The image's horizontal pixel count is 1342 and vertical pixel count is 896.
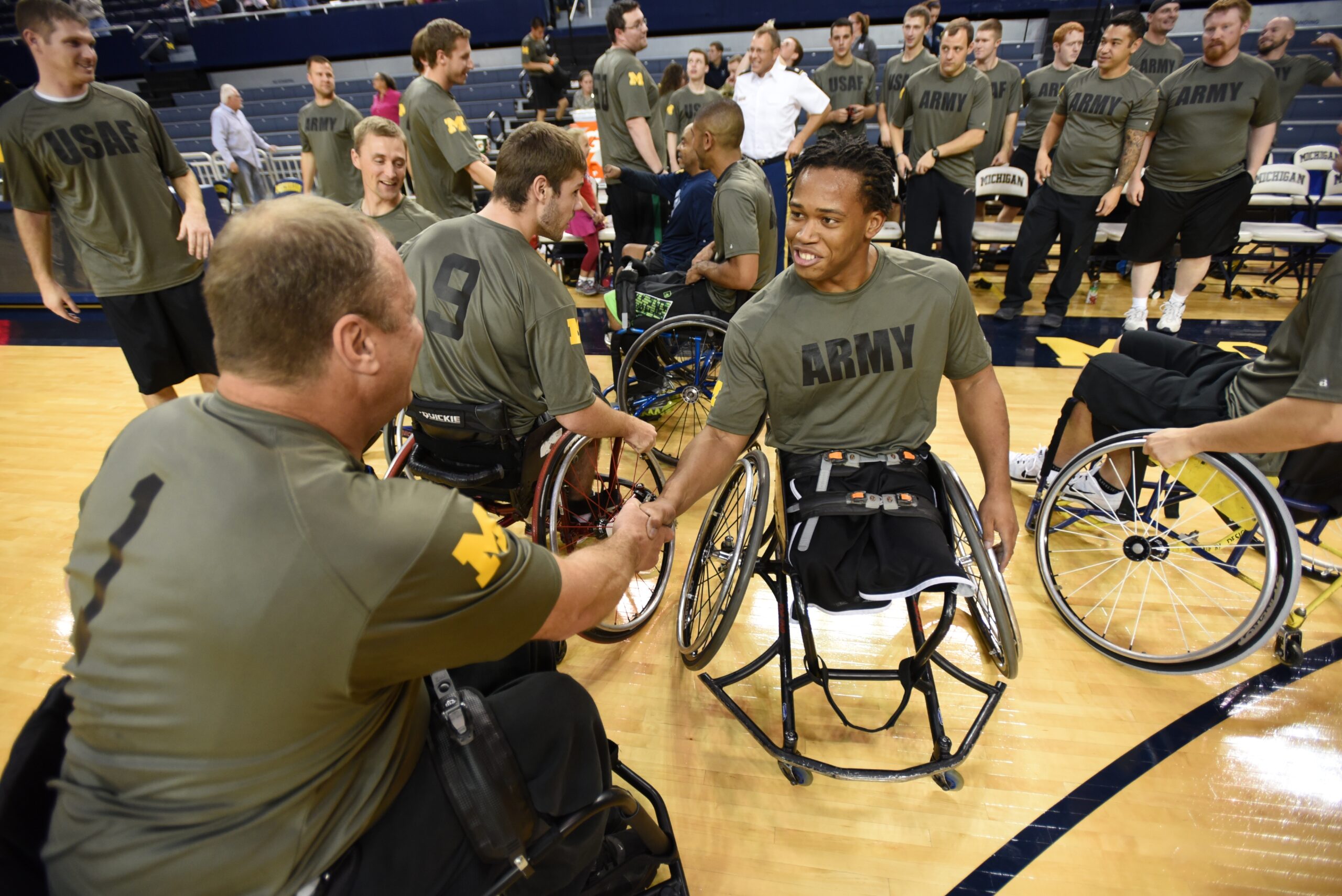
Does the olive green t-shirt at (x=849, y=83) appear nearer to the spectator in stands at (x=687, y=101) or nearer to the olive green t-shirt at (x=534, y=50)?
the spectator in stands at (x=687, y=101)

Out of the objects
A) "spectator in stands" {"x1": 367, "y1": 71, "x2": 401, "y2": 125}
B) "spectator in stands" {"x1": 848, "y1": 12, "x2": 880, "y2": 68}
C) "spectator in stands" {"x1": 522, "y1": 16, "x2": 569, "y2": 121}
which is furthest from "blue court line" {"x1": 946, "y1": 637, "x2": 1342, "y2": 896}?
"spectator in stands" {"x1": 522, "y1": 16, "x2": 569, "y2": 121}

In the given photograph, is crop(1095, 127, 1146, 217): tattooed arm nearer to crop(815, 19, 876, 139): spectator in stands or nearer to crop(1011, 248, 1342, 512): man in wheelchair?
crop(815, 19, 876, 139): spectator in stands

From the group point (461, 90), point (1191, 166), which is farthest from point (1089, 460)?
point (461, 90)

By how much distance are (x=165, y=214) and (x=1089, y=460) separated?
3.61 metres

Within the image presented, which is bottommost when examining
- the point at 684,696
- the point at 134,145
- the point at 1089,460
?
the point at 684,696

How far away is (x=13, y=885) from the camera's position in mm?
762

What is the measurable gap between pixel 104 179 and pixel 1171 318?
226 inches

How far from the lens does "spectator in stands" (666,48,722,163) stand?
5.56 meters

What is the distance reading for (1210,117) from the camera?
3.82 m

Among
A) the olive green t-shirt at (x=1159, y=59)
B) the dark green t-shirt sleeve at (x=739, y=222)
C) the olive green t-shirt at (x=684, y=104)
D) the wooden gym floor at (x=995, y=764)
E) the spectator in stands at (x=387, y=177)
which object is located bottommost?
the wooden gym floor at (x=995, y=764)

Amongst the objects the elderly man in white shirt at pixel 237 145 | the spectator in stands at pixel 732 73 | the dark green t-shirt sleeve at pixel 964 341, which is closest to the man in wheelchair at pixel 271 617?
the dark green t-shirt sleeve at pixel 964 341

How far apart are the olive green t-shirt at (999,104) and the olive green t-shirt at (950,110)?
73 cm

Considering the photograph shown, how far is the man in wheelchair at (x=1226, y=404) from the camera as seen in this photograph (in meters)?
1.56

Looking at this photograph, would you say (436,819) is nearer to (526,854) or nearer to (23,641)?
(526,854)
